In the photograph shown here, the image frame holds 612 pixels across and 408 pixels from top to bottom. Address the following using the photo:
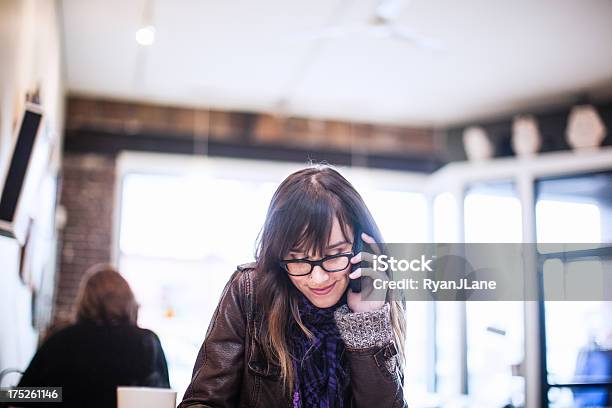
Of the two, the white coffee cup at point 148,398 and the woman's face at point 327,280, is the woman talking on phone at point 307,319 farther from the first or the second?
the white coffee cup at point 148,398

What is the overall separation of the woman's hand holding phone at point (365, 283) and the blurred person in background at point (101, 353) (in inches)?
40.9

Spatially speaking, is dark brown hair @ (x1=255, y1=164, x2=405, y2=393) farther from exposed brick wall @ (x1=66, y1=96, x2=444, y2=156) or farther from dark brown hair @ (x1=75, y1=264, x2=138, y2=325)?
exposed brick wall @ (x1=66, y1=96, x2=444, y2=156)

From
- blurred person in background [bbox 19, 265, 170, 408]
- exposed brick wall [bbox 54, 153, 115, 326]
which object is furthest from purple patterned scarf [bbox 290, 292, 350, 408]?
exposed brick wall [bbox 54, 153, 115, 326]

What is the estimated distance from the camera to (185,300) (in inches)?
182

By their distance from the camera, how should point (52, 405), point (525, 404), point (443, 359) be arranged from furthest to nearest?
point (443, 359) < point (525, 404) < point (52, 405)

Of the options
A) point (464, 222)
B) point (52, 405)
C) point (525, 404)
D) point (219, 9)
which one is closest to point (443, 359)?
point (464, 222)

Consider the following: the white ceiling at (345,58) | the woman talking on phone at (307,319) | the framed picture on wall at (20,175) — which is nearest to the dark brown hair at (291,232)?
the woman talking on phone at (307,319)

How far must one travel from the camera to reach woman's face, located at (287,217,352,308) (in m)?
1.43

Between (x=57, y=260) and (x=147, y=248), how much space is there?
609 millimetres

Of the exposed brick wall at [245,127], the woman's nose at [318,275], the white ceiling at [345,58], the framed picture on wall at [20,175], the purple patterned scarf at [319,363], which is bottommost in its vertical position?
the purple patterned scarf at [319,363]

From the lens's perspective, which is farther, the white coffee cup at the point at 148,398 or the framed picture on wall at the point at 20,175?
the framed picture on wall at the point at 20,175

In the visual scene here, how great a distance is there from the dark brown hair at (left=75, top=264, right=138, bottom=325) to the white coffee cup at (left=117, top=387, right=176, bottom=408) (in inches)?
35.5

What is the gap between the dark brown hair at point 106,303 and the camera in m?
2.35

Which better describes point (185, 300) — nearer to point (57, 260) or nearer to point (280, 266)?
point (57, 260)
